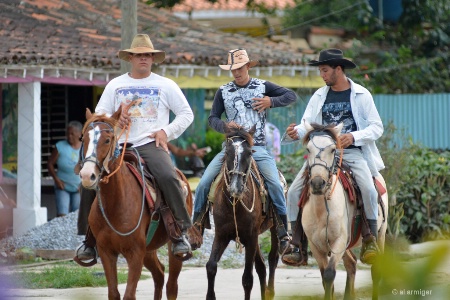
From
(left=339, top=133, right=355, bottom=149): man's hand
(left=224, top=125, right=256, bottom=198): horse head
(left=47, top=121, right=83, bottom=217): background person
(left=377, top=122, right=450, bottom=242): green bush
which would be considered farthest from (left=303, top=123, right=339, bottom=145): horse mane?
(left=47, top=121, right=83, bottom=217): background person

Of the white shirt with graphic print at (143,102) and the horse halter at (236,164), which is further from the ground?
the white shirt with graphic print at (143,102)

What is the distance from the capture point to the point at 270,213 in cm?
909

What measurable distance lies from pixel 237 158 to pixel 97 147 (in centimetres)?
183

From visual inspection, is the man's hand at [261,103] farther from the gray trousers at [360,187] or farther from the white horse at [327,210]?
the white horse at [327,210]

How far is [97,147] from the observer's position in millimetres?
6891

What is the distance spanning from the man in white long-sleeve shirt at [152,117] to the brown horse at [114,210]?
0.28 meters

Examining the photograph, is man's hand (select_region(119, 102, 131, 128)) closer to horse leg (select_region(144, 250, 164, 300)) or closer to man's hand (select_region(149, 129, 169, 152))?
man's hand (select_region(149, 129, 169, 152))

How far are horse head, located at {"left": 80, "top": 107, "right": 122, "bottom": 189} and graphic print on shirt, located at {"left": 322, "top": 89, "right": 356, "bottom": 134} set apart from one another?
222cm

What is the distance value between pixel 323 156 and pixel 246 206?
1.18 meters

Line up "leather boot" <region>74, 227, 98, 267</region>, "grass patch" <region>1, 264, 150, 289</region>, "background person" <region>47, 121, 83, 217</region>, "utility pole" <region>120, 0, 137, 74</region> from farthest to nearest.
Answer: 1. "background person" <region>47, 121, 83, 217</region>
2. "utility pole" <region>120, 0, 137, 74</region>
3. "grass patch" <region>1, 264, 150, 289</region>
4. "leather boot" <region>74, 227, 98, 267</region>

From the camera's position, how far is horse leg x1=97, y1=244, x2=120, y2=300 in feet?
23.4

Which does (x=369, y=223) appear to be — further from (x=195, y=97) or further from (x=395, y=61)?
(x=395, y=61)

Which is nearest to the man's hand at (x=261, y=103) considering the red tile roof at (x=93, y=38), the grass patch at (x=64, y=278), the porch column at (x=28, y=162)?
the grass patch at (x=64, y=278)

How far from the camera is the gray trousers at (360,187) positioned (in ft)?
27.2
